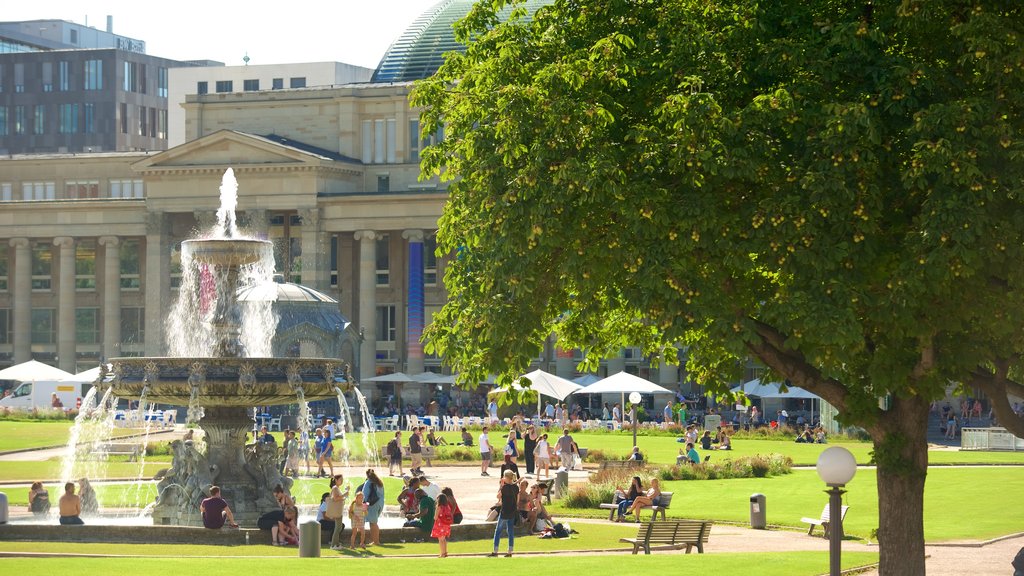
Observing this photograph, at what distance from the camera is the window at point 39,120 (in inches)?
5925

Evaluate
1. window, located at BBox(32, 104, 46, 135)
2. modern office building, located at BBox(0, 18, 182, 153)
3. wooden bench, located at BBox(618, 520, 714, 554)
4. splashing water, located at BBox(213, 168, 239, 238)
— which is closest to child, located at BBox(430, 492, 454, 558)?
wooden bench, located at BBox(618, 520, 714, 554)

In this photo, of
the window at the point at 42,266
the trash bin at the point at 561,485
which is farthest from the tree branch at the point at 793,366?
the window at the point at 42,266

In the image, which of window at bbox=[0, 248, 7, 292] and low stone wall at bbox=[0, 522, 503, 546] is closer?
low stone wall at bbox=[0, 522, 503, 546]

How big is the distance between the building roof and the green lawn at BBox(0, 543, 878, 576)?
76843mm

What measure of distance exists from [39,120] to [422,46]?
58460 mm

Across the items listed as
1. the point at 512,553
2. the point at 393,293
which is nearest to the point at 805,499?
the point at 512,553

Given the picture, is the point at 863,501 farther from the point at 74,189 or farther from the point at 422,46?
the point at 74,189

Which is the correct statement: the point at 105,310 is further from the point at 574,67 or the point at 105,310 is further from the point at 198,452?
the point at 574,67

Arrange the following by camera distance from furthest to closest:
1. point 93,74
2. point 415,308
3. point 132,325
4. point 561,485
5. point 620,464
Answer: point 93,74 < point 132,325 < point 415,308 < point 620,464 < point 561,485

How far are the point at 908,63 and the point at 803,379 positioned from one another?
4.61 metres

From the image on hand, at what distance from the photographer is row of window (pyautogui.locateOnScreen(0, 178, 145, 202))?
107 m

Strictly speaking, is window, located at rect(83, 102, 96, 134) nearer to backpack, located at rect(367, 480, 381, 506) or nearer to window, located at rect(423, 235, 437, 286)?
window, located at rect(423, 235, 437, 286)

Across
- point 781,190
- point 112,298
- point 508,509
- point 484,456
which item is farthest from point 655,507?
point 112,298

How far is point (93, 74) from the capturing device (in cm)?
14988
